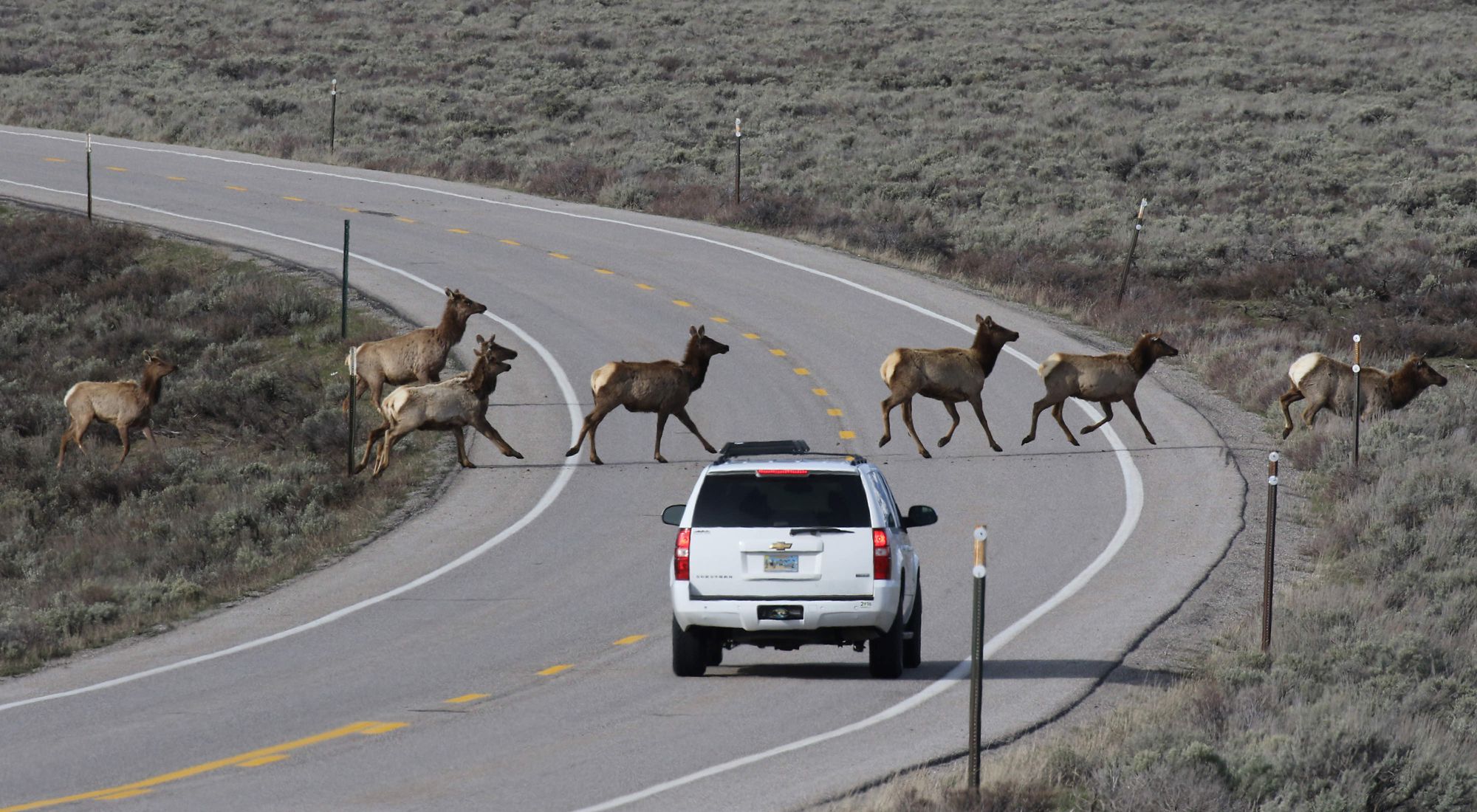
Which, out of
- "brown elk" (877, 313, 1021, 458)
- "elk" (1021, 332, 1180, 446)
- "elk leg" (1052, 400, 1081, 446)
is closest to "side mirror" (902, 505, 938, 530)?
"brown elk" (877, 313, 1021, 458)

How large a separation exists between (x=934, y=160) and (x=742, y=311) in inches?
709

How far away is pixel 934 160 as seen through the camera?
45469mm

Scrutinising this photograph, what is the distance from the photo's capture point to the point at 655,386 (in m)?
20.7

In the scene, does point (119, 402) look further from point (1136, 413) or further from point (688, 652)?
point (1136, 413)

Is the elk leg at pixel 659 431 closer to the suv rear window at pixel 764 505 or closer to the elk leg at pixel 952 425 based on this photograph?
the elk leg at pixel 952 425

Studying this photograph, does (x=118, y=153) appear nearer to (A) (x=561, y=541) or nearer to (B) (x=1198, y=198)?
(B) (x=1198, y=198)

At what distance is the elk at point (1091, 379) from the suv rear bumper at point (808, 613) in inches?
388

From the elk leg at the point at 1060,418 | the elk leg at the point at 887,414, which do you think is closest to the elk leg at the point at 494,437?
the elk leg at the point at 887,414

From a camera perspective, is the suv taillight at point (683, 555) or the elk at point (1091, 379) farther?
the elk at point (1091, 379)

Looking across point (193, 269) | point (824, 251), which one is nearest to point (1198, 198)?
point (824, 251)

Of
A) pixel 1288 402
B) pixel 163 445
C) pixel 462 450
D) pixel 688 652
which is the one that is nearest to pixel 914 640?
pixel 688 652

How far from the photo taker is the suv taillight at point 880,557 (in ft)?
39.1

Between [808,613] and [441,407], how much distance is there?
937 cm

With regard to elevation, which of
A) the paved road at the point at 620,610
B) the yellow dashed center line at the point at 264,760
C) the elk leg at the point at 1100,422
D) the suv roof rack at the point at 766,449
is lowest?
the yellow dashed center line at the point at 264,760
